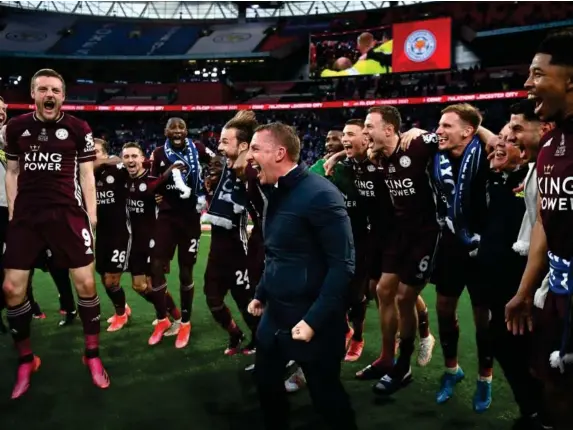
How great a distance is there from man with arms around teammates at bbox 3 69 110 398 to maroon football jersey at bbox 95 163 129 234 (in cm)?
158

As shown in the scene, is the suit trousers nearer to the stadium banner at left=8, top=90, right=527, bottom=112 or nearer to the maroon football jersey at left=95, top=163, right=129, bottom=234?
the maroon football jersey at left=95, top=163, right=129, bottom=234

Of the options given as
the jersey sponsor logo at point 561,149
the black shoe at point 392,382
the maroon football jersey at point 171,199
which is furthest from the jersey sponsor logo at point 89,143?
the jersey sponsor logo at point 561,149

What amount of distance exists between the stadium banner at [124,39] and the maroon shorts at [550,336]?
40257 millimetres

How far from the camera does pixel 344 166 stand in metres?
5.14

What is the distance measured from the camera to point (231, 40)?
4069cm

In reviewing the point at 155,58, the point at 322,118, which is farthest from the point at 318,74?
the point at 155,58

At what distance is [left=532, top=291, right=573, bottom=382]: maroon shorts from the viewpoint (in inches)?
89.9

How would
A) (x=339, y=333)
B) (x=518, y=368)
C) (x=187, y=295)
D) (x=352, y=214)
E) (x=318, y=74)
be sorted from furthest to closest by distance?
(x=318, y=74), (x=187, y=295), (x=352, y=214), (x=518, y=368), (x=339, y=333)

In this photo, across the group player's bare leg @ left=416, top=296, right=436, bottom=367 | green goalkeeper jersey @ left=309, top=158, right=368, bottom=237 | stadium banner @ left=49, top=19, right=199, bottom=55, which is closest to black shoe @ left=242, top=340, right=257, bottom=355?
green goalkeeper jersey @ left=309, top=158, right=368, bottom=237

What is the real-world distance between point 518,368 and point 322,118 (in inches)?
1341

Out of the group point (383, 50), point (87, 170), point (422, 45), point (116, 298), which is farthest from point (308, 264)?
point (383, 50)

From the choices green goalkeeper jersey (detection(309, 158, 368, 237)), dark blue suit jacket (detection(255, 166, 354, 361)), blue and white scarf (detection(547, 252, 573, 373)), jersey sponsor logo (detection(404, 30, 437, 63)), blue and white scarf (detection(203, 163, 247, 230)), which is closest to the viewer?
blue and white scarf (detection(547, 252, 573, 373))

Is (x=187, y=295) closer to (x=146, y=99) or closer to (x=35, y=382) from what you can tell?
(x=35, y=382)

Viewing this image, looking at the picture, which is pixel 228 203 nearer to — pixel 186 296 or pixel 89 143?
pixel 89 143
